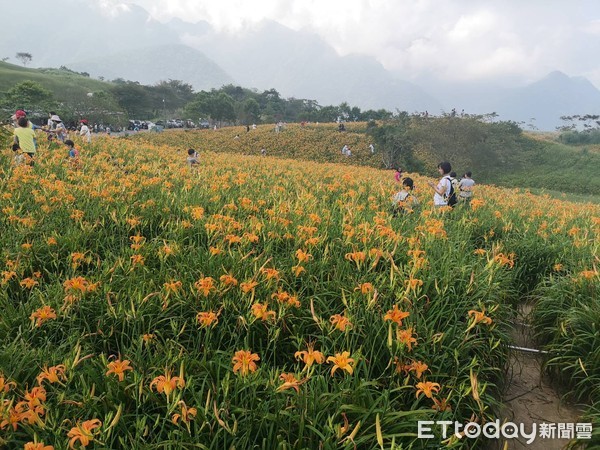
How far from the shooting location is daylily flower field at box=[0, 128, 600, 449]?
1.56 meters

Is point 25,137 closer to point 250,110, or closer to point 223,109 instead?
point 223,109

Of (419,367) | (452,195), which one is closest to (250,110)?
(452,195)

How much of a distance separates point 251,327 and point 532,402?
2005 millimetres

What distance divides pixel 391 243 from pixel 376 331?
128cm

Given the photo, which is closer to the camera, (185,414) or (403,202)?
(185,414)

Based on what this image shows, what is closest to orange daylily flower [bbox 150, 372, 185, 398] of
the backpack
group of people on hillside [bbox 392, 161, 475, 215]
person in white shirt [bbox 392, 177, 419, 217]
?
person in white shirt [bbox 392, 177, 419, 217]

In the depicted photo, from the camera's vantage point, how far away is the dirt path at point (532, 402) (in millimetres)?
2166

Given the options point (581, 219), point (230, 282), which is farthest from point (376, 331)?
point (581, 219)

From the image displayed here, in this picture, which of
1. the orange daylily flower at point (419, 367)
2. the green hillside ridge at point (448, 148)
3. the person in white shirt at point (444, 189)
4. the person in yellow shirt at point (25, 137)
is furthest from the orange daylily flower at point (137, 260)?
the green hillside ridge at point (448, 148)

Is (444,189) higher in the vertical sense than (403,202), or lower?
higher

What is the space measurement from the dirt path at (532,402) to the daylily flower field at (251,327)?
4.6 inches

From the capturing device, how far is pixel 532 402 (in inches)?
99.3

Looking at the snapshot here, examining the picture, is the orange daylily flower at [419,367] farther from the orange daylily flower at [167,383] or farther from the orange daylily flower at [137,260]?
the orange daylily flower at [137,260]

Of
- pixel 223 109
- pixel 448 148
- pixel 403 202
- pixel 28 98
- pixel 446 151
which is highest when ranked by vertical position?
pixel 223 109
